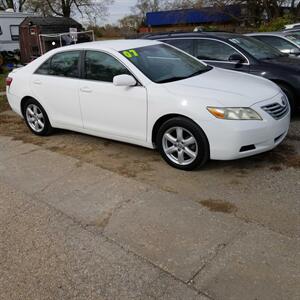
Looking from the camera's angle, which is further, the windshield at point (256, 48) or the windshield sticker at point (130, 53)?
the windshield at point (256, 48)

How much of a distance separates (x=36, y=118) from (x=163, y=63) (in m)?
2.49

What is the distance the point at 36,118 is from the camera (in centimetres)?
619

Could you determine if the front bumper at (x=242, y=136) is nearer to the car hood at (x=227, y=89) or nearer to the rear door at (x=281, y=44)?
the car hood at (x=227, y=89)

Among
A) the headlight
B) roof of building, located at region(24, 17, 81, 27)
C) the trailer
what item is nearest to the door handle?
the headlight

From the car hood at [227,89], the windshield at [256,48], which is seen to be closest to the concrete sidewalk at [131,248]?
the car hood at [227,89]

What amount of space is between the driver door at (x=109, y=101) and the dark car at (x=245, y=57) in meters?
2.66

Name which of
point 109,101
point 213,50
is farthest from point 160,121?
point 213,50

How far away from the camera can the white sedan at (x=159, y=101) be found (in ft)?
13.4

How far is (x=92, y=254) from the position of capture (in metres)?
3.05

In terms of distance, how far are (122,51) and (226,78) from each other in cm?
142

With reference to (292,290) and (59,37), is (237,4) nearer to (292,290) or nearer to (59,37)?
(59,37)

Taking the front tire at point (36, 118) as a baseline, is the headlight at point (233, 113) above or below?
above

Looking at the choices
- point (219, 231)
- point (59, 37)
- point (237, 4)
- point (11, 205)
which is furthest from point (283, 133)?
point (237, 4)

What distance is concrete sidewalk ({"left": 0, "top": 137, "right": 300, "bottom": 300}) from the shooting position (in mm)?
2611
